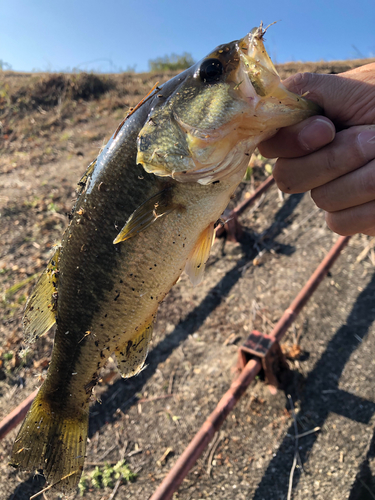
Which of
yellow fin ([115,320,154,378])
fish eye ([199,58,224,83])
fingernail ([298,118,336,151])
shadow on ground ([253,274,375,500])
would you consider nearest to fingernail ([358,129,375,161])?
fingernail ([298,118,336,151])

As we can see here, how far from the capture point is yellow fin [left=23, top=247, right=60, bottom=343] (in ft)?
5.91

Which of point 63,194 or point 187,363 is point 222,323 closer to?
point 187,363

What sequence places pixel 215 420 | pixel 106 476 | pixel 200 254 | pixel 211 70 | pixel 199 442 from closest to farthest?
1. pixel 211 70
2. pixel 200 254
3. pixel 199 442
4. pixel 215 420
5. pixel 106 476

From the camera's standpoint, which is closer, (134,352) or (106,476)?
(134,352)

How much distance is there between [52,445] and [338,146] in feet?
7.36

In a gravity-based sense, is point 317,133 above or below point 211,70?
above

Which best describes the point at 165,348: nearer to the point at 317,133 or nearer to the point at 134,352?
the point at 134,352

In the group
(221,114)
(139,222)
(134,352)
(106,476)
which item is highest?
(221,114)

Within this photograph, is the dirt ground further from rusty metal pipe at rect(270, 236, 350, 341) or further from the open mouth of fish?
the open mouth of fish

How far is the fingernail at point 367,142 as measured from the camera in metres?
1.47

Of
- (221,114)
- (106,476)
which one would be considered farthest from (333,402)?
(221,114)

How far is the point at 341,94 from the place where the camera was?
4.97ft

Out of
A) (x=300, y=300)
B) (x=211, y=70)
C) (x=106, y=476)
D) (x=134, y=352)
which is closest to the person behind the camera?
(x=211, y=70)

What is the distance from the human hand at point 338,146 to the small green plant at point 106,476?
299 cm
